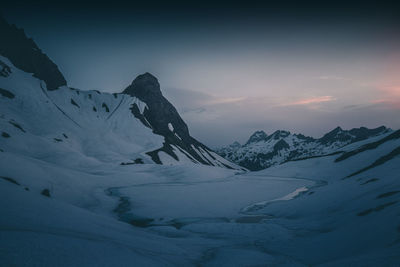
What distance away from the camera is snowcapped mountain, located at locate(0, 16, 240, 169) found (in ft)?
249

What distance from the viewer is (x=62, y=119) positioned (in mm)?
110938

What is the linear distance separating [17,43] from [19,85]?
2433 inches

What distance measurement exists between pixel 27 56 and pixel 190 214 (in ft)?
565

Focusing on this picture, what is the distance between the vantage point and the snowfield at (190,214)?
30.7 ft

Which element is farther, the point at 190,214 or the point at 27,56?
the point at 27,56

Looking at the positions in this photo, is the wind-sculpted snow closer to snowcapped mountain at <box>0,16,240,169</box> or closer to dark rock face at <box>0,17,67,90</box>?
snowcapped mountain at <box>0,16,240,169</box>

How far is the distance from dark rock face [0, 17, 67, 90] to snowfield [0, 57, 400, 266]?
6888cm

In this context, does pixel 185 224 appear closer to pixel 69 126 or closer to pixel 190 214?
pixel 190 214

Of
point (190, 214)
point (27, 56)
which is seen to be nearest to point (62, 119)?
point (27, 56)

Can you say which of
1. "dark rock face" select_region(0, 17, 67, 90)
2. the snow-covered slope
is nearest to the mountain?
the snow-covered slope

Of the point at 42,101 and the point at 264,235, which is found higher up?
the point at 42,101

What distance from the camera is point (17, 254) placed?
6.65 meters

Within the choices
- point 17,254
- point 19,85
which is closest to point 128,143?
point 19,85

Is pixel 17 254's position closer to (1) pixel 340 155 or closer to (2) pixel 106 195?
(2) pixel 106 195
